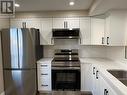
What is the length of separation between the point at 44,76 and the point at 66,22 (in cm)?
170

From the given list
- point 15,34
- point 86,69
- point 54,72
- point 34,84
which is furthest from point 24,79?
point 86,69

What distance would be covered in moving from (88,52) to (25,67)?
2.05 m

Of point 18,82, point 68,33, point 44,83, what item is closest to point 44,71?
point 44,83

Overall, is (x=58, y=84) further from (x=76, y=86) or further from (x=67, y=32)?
(x=67, y=32)

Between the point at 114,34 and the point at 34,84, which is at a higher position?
the point at 114,34

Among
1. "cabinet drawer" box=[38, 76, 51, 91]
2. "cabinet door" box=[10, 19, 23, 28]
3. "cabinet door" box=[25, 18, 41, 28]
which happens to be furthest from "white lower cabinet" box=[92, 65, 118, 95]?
"cabinet door" box=[10, 19, 23, 28]

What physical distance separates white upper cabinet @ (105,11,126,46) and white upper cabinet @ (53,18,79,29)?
1248mm

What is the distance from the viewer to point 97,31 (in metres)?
4.36

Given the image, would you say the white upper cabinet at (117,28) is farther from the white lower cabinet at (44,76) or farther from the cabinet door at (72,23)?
the white lower cabinet at (44,76)

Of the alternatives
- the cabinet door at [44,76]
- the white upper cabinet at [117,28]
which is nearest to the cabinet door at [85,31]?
the white upper cabinet at [117,28]

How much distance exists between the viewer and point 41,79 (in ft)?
13.4

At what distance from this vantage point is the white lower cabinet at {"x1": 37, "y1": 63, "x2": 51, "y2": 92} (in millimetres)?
4051

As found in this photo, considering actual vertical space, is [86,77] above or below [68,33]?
below

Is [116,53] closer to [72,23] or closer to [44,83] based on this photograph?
[72,23]
